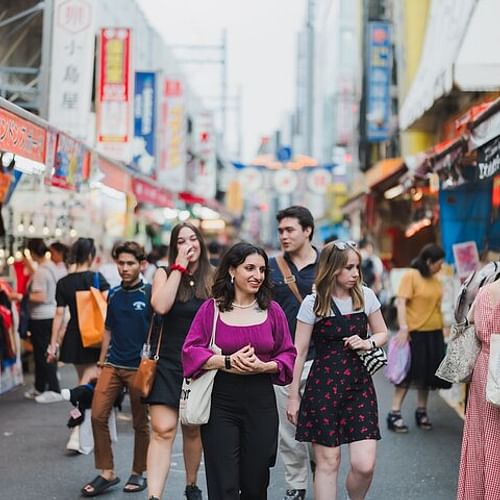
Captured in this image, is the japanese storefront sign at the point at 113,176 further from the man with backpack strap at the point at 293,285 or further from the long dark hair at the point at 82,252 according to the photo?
the man with backpack strap at the point at 293,285

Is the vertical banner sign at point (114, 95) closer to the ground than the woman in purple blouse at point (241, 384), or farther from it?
farther from it

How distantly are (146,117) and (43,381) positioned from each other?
9.69m

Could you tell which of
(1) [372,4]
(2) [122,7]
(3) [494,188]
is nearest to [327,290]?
(3) [494,188]

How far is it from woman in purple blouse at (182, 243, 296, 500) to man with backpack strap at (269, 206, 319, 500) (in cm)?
131

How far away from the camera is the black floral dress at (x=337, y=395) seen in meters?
5.07

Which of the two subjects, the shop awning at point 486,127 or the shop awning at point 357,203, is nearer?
the shop awning at point 486,127

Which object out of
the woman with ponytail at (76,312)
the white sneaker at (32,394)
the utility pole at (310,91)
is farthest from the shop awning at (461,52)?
the utility pole at (310,91)

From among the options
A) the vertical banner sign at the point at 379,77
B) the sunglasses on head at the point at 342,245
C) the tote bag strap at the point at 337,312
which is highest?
the vertical banner sign at the point at 379,77

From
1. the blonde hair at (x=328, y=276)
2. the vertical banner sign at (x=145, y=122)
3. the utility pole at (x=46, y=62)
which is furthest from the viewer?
the vertical banner sign at (x=145, y=122)

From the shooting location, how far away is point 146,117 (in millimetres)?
18938

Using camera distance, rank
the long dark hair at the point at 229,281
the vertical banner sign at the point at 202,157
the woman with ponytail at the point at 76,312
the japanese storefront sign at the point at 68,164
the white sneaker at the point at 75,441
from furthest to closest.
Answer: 1. the vertical banner sign at the point at 202,157
2. the japanese storefront sign at the point at 68,164
3. the woman with ponytail at the point at 76,312
4. the white sneaker at the point at 75,441
5. the long dark hair at the point at 229,281

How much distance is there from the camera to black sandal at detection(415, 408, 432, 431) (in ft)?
28.8

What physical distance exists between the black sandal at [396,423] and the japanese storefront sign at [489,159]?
2671 millimetres

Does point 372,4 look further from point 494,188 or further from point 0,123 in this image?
point 0,123
